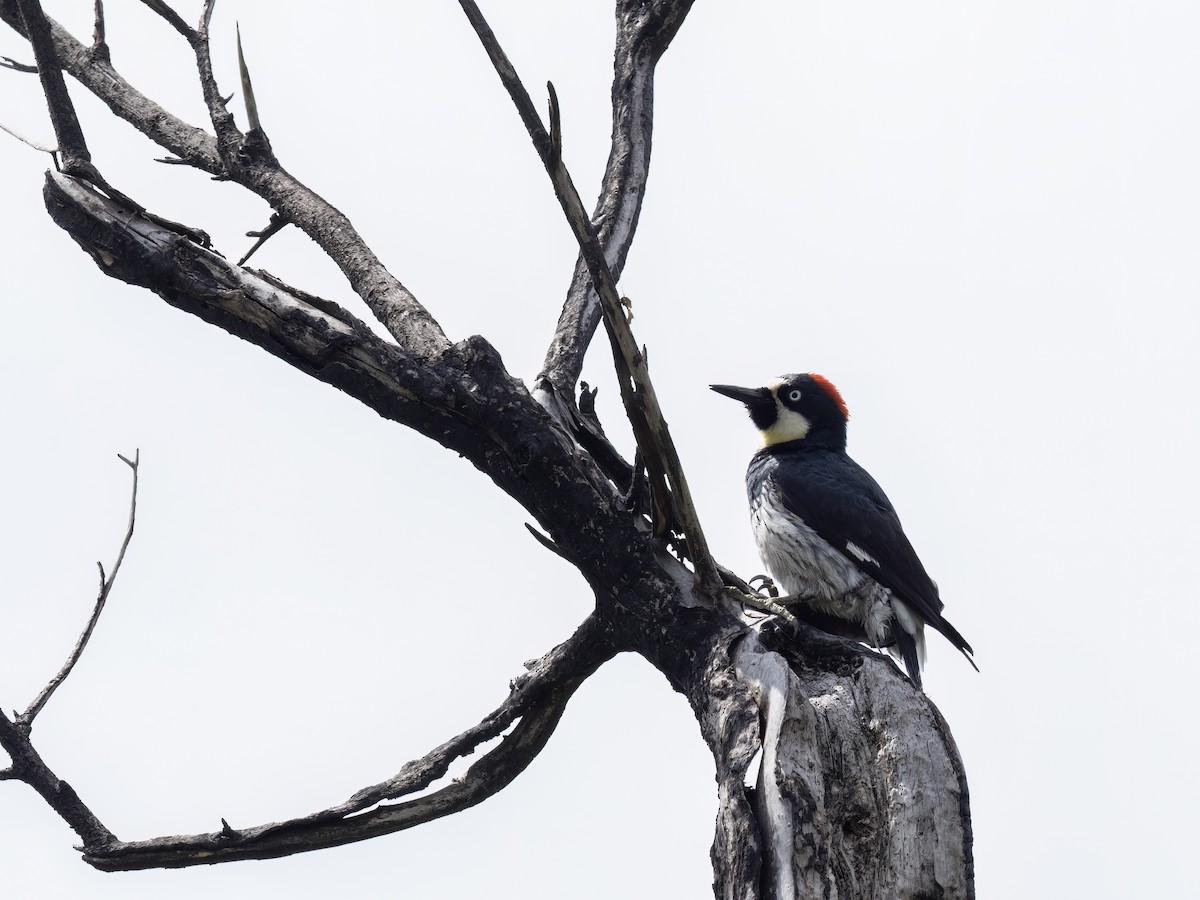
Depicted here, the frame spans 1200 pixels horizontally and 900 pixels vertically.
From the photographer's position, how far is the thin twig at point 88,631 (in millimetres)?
3223

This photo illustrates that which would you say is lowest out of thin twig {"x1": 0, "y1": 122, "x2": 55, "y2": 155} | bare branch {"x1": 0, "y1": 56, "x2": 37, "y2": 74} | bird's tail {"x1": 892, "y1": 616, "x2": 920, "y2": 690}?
bird's tail {"x1": 892, "y1": 616, "x2": 920, "y2": 690}

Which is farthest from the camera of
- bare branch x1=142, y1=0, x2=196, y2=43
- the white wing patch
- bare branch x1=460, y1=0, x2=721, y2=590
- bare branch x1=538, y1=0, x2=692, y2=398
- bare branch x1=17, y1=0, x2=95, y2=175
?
bare branch x1=142, y1=0, x2=196, y2=43

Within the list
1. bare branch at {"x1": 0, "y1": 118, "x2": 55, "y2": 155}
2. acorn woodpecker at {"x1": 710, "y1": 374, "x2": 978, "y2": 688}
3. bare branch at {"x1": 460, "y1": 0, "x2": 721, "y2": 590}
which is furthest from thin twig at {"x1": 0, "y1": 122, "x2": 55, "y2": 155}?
acorn woodpecker at {"x1": 710, "y1": 374, "x2": 978, "y2": 688}

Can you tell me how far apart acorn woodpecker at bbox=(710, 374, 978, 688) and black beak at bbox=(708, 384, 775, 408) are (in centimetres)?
34

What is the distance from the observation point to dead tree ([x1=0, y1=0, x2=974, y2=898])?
2.64 metres

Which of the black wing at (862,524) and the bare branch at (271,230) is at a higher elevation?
the bare branch at (271,230)

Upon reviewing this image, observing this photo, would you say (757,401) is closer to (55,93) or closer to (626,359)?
(626,359)

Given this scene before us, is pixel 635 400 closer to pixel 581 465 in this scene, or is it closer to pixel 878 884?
pixel 581 465

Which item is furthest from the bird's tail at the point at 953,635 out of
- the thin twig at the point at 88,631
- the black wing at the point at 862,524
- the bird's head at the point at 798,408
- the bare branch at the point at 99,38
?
the bare branch at the point at 99,38

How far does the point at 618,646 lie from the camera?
3.41 meters

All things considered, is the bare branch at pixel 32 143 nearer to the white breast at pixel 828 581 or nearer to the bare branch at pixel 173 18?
the bare branch at pixel 173 18

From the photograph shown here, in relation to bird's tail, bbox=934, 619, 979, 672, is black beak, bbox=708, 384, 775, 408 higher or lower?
higher

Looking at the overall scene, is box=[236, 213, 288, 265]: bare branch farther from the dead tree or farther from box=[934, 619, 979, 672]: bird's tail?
box=[934, 619, 979, 672]: bird's tail

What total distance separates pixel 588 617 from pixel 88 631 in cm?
147
